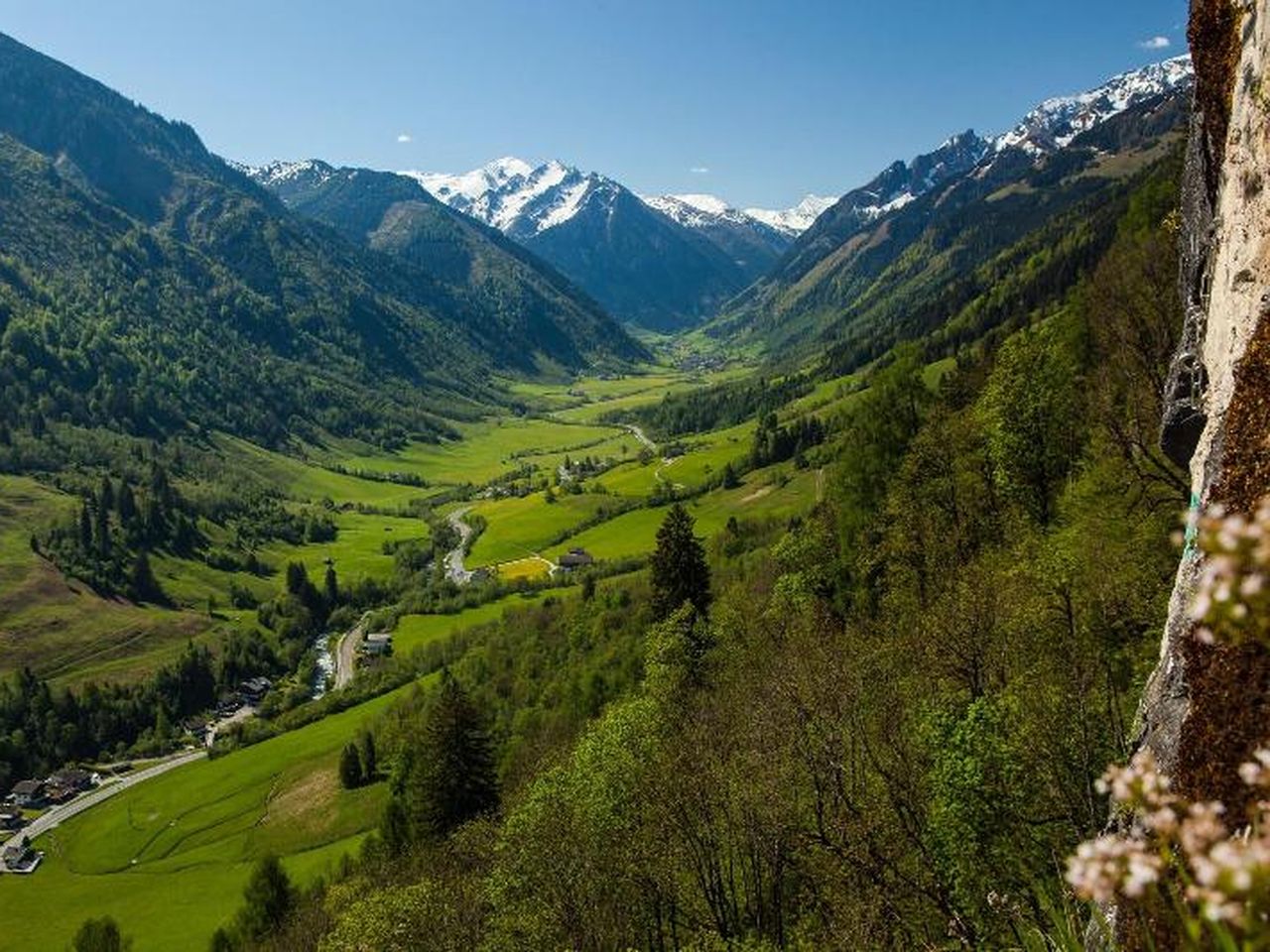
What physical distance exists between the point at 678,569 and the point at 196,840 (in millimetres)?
123512

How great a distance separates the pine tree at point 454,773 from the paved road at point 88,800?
5401 inches

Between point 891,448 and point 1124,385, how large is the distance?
20473mm

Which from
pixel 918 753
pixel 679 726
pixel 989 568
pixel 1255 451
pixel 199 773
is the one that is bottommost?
pixel 199 773

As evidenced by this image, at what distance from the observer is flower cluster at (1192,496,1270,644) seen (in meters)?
4.41

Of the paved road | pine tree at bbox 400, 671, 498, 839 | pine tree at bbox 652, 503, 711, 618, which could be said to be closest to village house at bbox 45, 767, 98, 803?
the paved road

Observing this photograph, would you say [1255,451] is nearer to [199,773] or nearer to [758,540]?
[758,540]

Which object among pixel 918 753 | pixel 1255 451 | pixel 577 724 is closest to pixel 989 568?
pixel 918 753

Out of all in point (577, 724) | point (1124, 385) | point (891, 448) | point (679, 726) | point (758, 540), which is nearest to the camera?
point (679, 726)

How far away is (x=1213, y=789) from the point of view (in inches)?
528

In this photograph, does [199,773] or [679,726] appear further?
[199,773]

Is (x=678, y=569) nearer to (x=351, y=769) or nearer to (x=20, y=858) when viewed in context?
(x=351, y=769)

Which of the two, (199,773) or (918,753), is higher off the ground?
(918,753)

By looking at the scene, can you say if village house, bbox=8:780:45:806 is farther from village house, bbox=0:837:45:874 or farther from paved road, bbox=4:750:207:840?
village house, bbox=0:837:45:874

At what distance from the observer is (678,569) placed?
8519cm
